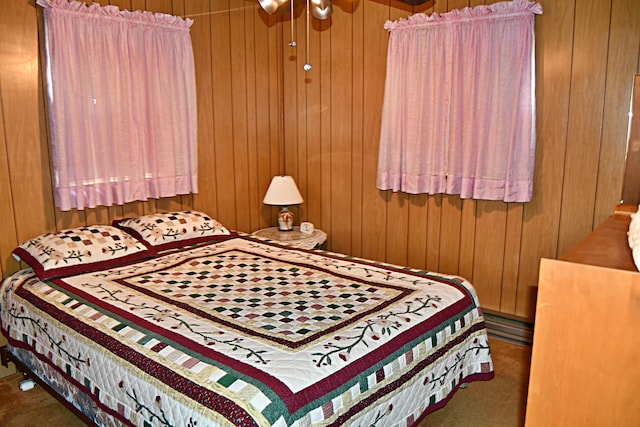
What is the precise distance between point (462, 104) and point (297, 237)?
1.55 metres

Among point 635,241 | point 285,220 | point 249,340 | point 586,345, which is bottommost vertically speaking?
point 249,340

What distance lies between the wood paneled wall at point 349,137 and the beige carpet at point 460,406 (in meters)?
0.64

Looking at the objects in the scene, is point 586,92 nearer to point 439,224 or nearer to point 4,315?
point 439,224

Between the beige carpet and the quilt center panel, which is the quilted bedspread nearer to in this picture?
the quilt center panel

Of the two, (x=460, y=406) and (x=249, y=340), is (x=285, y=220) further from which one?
(x=249, y=340)

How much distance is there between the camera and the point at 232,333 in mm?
1955

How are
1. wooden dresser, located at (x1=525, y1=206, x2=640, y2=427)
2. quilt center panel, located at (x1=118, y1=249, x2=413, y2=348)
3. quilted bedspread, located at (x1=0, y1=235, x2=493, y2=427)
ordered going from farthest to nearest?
quilt center panel, located at (x1=118, y1=249, x2=413, y2=348) → quilted bedspread, located at (x1=0, y1=235, x2=493, y2=427) → wooden dresser, located at (x1=525, y1=206, x2=640, y2=427)

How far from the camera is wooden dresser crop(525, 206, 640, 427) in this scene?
42.3 inches

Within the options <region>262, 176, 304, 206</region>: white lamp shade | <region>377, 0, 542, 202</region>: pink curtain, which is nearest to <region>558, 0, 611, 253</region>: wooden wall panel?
<region>377, 0, 542, 202</region>: pink curtain

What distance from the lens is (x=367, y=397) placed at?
1798mm

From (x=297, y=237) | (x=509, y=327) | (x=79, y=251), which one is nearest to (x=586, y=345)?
(x=509, y=327)

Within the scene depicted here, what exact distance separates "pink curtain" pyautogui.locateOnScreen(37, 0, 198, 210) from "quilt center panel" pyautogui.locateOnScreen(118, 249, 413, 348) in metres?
0.79

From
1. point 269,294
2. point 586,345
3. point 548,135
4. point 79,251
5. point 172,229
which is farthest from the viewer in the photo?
point 172,229

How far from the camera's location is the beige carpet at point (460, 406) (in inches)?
95.2
